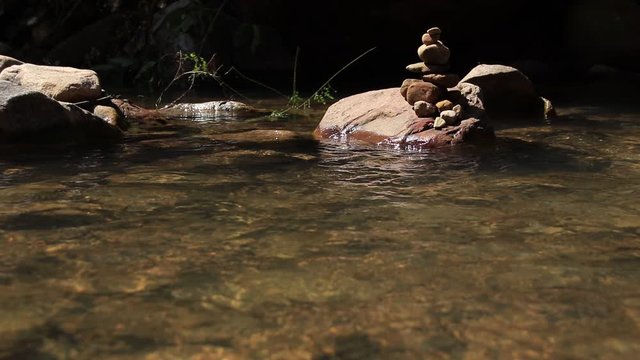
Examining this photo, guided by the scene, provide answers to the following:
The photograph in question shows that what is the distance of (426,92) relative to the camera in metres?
7.14

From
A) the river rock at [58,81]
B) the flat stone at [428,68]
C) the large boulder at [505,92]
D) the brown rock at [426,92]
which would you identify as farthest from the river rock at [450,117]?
the river rock at [58,81]

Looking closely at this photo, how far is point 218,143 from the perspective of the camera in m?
7.12

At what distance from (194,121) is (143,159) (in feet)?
10.2

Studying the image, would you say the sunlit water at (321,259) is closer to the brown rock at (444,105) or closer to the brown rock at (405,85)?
the brown rock at (444,105)

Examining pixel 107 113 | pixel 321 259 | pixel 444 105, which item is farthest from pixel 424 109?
pixel 321 259

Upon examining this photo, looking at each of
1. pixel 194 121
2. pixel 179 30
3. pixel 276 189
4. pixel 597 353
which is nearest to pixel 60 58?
pixel 179 30

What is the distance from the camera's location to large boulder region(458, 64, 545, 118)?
29.4 ft

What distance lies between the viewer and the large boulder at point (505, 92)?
897cm

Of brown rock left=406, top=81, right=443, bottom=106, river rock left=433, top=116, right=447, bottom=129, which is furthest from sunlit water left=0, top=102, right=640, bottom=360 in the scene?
brown rock left=406, top=81, right=443, bottom=106

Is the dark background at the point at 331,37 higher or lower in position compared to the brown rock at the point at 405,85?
higher

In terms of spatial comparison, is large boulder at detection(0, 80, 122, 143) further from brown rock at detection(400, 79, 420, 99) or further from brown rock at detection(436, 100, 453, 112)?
brown rock at detection(436, 100, 453, 112)

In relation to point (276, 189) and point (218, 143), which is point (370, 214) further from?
point (218, 143)

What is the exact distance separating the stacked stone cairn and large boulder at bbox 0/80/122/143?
10.2 ft

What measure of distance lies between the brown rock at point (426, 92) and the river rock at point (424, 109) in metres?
0.10
